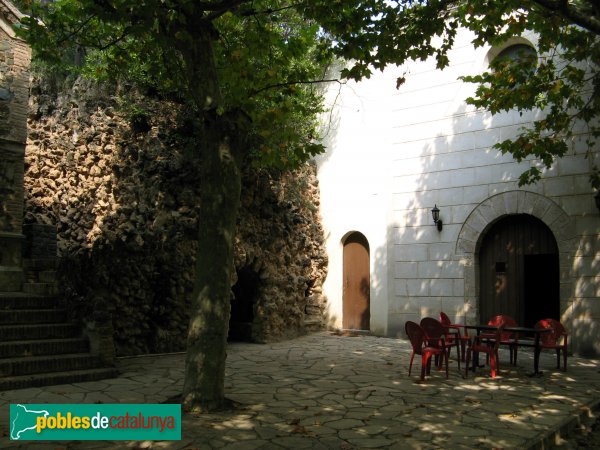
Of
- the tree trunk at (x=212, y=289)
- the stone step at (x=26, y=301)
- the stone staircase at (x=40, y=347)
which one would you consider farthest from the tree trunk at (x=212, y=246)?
the stone step at (x=26, y=301)

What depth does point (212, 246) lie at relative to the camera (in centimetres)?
527

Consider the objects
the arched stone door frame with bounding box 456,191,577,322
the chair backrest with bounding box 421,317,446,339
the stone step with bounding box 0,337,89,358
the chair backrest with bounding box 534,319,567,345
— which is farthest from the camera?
the arched stone door frame with bounding box 456,191,577,322

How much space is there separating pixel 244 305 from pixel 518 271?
20.5 ft

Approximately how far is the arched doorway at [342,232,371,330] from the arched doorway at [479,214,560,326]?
2.98 metres

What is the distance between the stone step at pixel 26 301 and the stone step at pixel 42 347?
96 centimetres

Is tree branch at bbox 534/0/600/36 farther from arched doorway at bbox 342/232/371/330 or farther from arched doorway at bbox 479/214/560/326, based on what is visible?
arched doorway at bbox 342/232/371/330

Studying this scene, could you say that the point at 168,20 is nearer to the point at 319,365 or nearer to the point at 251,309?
the point at 319,365

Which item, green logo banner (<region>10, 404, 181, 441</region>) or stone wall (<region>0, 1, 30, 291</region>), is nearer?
green logo banner (<region>10, 404, 181, 441</region>)

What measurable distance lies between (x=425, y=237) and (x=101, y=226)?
7.16 metres

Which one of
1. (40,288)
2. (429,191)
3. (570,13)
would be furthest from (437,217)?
(40,288)

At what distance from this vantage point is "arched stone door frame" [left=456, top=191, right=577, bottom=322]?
997 cm

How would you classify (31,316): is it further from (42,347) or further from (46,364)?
(46,364)

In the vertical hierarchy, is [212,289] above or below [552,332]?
above

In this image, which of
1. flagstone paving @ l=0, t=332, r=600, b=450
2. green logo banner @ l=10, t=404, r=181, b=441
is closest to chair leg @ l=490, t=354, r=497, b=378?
flagstone paving @ l=0, t=332, r=600, b=450
